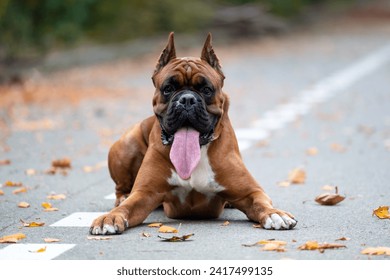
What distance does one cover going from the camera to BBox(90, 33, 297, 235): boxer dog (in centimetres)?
697

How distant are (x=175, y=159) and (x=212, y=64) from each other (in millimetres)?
870

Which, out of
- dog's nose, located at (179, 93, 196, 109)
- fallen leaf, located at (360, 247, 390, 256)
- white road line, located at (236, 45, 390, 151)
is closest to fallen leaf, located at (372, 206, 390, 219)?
fallen leaf, located at (360, 247, 390, 256)

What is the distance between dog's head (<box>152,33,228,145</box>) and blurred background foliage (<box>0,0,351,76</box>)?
43.7 ft

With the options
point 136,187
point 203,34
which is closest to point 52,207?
point 136,187

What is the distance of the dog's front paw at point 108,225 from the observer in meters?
6.69

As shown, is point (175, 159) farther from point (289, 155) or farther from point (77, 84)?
point (77, 84)

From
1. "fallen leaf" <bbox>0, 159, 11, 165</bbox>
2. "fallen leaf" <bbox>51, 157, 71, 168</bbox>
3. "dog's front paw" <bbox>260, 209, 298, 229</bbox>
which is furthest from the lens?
"fallen leaf" <bbox>0, 159, 11, 165</bbox>

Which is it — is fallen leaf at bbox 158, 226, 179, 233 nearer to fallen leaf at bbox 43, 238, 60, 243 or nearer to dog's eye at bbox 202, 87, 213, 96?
fallen leaf at bbox 43, 238, 60, 243

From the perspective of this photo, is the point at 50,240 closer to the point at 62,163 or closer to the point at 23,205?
the point at 23,205

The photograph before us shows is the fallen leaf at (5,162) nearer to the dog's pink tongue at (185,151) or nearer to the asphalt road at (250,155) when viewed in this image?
the asphalt road at (250,155)

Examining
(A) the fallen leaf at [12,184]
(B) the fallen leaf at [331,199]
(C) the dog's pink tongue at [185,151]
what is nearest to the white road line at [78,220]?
(C) the dog's pink tongue at [185,151]

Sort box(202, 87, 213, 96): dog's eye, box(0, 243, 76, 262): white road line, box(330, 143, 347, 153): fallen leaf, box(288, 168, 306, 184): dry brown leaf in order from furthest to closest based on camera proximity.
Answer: box(330, 143, 347, 153): fallen leaf, box(288, 168, 306, 184): dry brown leaf, box(202, 87, 213, 96): dog's eye, box(0, 243, 76, 262): white road line

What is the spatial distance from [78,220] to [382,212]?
240cm

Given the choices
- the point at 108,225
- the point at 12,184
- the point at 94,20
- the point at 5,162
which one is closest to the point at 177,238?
the point at 108,225
